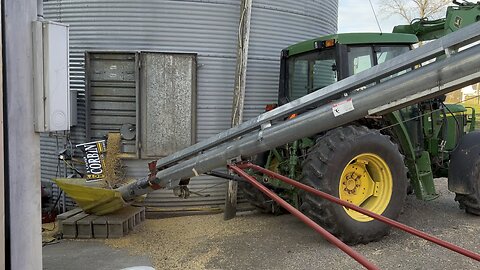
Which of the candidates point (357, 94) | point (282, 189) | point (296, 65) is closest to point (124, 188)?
point (282, 189)

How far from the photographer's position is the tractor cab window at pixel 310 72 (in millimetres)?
5863

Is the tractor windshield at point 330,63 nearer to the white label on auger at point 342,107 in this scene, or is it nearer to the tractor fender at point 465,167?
the tractor fender at point 465,167

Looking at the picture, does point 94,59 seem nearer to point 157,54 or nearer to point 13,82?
point 157,54

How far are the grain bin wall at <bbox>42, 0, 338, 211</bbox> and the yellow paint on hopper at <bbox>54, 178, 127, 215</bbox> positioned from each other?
3.58 feet

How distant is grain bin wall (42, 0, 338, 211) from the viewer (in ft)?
22.2

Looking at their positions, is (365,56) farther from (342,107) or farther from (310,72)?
(342,107)

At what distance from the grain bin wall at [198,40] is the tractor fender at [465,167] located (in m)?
2.92

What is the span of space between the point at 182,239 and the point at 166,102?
2166 millimetres

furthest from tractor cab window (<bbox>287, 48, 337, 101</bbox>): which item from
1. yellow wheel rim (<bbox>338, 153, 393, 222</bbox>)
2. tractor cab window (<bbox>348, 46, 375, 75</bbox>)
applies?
yellow wheel rim (<bbox>338, 153, 393, 222</bbox>)

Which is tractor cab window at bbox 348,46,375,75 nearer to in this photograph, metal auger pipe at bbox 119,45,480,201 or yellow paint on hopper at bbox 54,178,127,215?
metal auger pipe at bbox 119,45,480,201

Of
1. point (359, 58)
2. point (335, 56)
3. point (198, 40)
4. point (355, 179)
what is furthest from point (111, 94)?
point (355, 179)

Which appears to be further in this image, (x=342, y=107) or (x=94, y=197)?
(x=94, y=197)

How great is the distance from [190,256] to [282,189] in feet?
4.93

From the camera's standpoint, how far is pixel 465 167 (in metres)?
6.22
